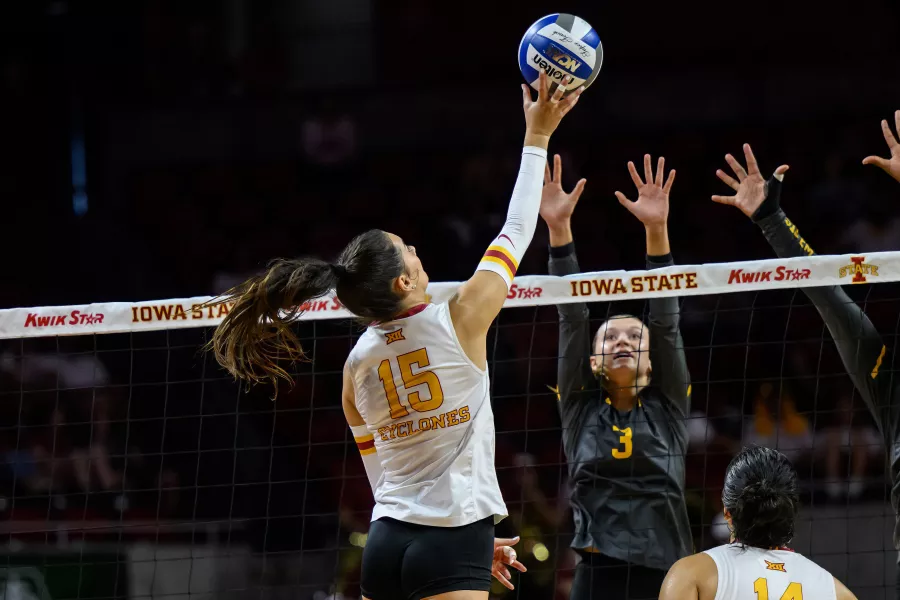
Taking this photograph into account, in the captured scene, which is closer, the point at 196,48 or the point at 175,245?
the point at 175,245

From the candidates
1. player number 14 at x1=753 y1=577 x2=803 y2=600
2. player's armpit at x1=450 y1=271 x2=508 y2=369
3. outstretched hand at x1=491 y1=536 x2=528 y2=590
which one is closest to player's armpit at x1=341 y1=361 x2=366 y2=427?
player's armpit at x1=450 y1=271 x2=508 y2=369

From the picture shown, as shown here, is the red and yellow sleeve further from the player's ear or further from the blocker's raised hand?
the blocker's raised hand

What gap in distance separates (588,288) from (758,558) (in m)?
1.61

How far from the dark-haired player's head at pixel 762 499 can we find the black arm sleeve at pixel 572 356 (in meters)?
1.43

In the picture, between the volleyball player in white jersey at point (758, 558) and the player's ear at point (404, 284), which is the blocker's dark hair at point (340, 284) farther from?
the volleyball player in white jersey at point (758, 558)

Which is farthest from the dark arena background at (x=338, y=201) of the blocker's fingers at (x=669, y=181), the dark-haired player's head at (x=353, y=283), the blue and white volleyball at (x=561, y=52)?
the dark-haired player's head at (x=353, y=283)

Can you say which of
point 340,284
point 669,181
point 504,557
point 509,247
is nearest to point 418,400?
point 340,284

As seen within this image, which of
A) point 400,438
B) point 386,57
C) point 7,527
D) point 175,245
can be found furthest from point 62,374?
point 400,438

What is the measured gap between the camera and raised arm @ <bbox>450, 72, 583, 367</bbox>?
336 cm

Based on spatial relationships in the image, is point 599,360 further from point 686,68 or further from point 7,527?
point 686,68

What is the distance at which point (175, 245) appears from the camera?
37.9 feet

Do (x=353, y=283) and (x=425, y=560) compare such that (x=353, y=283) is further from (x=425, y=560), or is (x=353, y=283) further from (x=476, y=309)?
(x=425, y=560)

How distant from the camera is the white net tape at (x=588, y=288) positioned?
14.9ft

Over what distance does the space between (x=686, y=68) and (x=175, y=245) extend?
5.34m
